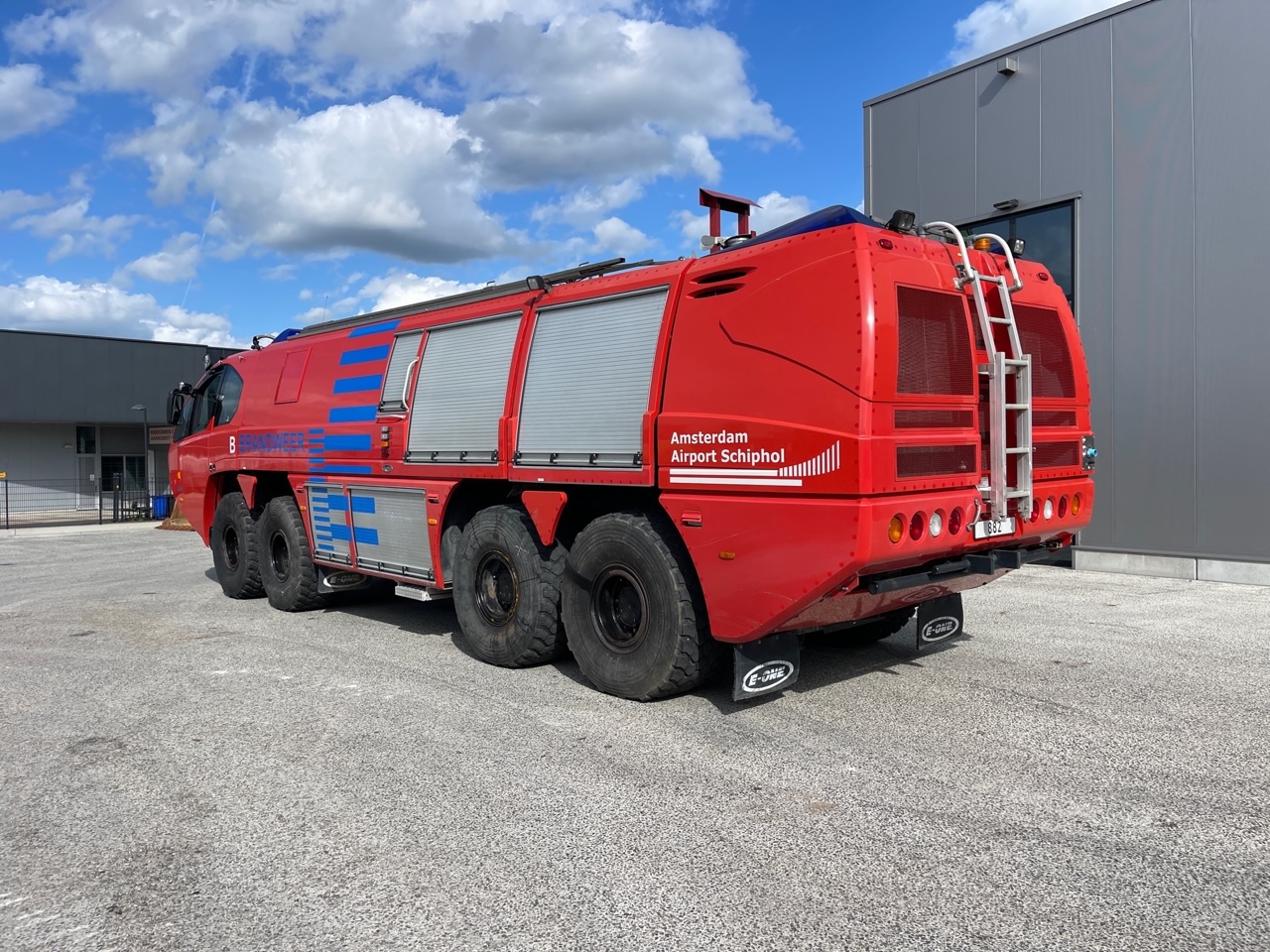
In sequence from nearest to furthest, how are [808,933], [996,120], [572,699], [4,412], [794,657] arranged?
[808,933] → [794,657] → [572,699] → [996,120] → [4,412]

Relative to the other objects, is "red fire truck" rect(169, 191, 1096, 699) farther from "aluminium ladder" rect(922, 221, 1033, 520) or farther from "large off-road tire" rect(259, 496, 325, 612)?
"large off-road tire" rect(259, 496, 325, 612)

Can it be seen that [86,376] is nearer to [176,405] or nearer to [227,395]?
[176,405]

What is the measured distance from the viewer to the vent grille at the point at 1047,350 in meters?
5.77

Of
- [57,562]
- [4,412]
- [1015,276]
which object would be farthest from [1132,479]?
[4,412]

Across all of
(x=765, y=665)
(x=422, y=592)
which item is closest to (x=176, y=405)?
(x=422, y=592)

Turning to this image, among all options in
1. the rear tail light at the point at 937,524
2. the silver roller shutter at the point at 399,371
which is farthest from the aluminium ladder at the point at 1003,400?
the silver roller shutter at the point at 399,371

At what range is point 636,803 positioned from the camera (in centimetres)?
413

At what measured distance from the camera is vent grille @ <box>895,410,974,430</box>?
15.3ft

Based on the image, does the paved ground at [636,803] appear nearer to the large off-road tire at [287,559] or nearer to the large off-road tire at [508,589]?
the large off-road tire at [508,589]

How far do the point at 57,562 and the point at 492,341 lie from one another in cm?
1224

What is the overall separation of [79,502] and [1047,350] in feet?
101

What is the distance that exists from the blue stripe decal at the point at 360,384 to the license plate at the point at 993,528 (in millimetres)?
5040

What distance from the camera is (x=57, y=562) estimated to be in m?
15.4

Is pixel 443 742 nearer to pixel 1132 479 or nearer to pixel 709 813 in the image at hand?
pixel 709 813
